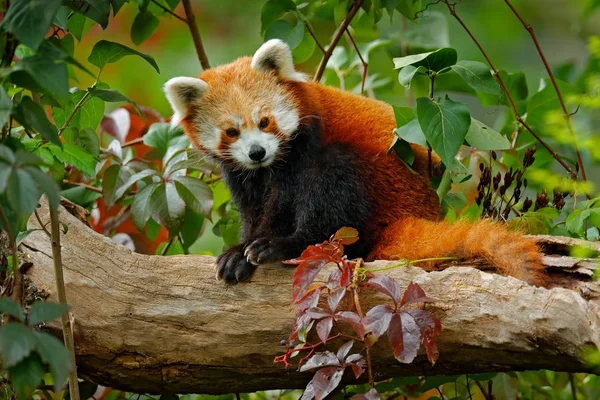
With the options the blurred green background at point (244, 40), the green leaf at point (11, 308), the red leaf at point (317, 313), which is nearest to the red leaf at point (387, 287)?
the red leaf at point (317, 313)

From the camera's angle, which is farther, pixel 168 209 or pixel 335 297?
pixel 168 209

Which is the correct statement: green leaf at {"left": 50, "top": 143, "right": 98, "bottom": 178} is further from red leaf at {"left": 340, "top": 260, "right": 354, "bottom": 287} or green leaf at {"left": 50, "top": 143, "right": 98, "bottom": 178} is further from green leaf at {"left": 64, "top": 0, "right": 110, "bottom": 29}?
red leaf at {"left": 340, "top": 260, "right": 354, "bottom": 287}

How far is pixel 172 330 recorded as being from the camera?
233 cm

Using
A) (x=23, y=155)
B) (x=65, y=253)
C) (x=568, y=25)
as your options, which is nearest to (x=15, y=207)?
(x=23, y=155)

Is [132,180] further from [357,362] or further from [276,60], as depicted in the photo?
[357,362]

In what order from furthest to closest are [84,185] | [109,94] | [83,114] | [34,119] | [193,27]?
1. [193,27]
2. [84,185]
3. [83,114]
4. [109,94]
5. [34,119]

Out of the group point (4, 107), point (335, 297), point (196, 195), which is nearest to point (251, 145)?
point (196, 195)

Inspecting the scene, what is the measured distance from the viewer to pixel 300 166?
2861mm

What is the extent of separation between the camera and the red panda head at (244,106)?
290cm

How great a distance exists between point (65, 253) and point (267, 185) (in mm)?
839

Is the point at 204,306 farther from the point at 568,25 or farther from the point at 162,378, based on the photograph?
the point at 568,25

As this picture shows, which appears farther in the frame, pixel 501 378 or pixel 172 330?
pixel 501 378

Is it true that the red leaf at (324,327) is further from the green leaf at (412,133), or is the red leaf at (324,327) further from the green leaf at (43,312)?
the green leaf at (412,133)

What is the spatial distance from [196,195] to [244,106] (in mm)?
427
